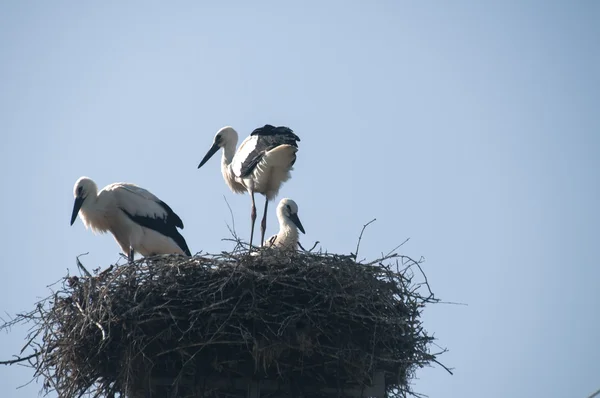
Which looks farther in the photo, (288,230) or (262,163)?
(262,163)

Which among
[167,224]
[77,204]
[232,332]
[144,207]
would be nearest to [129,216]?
[144,207]

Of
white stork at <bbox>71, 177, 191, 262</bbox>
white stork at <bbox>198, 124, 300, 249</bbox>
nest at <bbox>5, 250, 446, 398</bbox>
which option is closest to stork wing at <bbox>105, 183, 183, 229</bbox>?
white stork at <bbox>71, 177, 191, 262</bbox>

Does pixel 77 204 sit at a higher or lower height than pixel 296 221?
higher

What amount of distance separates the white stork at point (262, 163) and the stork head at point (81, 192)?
4.82ft

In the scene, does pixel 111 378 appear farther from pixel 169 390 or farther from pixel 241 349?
pixel 241 349

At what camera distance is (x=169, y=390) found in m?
6.80

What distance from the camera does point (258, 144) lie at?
952 centimetres

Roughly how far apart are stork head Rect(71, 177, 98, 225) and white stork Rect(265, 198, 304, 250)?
69.2 inches

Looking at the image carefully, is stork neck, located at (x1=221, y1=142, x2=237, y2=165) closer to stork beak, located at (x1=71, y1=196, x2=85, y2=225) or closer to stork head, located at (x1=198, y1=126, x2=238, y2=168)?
stork head, located at (x1=198, y1=126, x2=238, y2=168)

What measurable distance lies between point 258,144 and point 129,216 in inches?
54.7

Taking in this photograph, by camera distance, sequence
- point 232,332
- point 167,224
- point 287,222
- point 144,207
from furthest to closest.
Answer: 1. point 167,224
2. point 144,207
3. point 287,222
4. point 232,332

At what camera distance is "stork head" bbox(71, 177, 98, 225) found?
30.2 feet

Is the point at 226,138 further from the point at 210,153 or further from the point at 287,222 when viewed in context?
the point at 287,222

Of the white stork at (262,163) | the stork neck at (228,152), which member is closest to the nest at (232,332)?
the white stork at (262,163)
